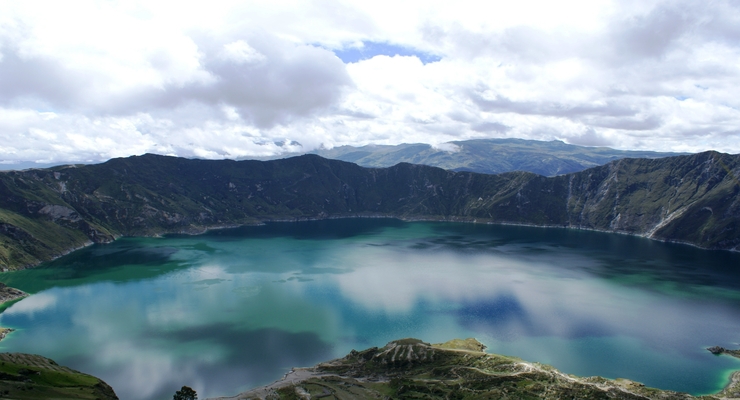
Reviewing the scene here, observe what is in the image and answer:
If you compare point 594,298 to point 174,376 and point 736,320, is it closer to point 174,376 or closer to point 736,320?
point 736,320

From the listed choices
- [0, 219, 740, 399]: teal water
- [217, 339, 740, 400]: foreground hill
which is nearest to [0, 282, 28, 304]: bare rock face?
[0, 219, 740, 399]: teal water

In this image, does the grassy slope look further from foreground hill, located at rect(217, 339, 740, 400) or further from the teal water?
foreground hill, located at rect(217, 339, 740, 400)

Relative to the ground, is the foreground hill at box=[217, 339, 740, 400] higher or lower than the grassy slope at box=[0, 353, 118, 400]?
lower

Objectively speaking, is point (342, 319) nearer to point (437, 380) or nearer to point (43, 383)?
point (437, 380)

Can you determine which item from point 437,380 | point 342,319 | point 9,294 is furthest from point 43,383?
point 9,294

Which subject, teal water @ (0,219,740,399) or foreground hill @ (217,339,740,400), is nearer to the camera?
foreground hill @ (217,339,740,400)

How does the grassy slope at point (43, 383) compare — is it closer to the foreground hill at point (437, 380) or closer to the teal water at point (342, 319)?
the teal water at point (342, 319)
